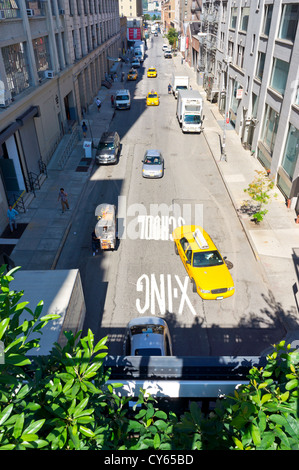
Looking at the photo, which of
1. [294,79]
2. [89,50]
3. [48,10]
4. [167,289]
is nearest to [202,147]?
[294,79]

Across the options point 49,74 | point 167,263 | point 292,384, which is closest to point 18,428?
point 292,384

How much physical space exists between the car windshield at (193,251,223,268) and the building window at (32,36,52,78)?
20978 mm

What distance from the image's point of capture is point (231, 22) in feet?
124

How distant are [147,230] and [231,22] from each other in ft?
106

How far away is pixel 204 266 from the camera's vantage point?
49.1 feet

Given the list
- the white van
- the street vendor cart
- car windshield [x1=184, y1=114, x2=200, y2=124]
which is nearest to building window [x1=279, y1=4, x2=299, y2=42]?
car windshield [x1=184, y1=114, x2=200, y2=124]

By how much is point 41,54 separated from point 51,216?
1532cm

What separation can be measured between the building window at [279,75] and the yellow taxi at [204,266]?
1411 centimetres

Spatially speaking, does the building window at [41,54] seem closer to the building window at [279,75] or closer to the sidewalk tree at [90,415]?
the building window at [279,75]

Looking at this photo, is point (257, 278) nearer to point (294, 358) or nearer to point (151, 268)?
point (151, 268)

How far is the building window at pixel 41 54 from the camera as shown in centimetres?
2584

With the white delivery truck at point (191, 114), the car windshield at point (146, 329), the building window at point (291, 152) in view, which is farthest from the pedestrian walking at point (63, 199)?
the white delivery truck at point (191, 114)

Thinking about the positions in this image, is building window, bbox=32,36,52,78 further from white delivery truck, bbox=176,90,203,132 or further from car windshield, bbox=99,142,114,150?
white delivery truck, bbox=176,90,203,132

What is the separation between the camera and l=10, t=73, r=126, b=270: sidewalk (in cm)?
1745
